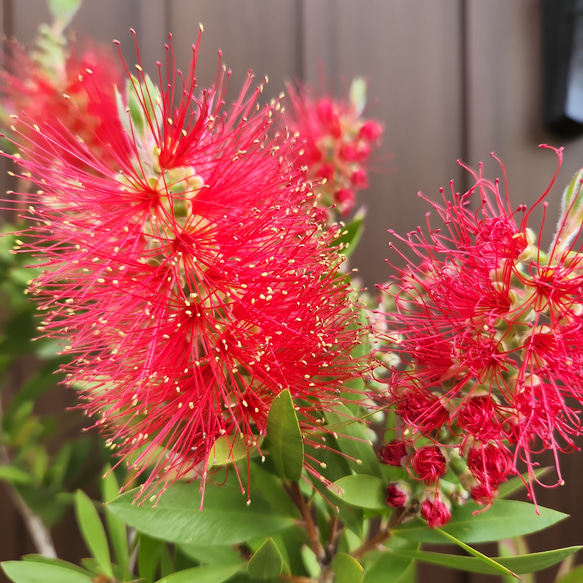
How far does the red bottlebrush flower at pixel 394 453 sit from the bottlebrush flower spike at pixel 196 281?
57 mm

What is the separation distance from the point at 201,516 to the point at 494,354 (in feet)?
0.85

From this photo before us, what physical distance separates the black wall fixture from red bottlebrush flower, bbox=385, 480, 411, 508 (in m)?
0.75

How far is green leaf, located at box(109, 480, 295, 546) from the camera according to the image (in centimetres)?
37

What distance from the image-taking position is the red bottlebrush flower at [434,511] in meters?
0.35

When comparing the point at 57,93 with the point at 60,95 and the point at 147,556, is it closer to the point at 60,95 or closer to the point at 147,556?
the point at 60,95

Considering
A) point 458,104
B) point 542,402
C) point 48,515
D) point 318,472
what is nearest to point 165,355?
point 318,472

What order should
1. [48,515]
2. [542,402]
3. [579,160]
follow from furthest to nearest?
[579,160]
[48,515]
[542,402]

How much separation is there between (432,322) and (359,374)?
0.07 meters

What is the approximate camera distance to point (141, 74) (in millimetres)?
359

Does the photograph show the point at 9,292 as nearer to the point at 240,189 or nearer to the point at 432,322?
the point at 240,189

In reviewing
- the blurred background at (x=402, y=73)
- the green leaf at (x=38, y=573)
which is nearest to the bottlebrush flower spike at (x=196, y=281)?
the green leaf at (x=38, y=573)

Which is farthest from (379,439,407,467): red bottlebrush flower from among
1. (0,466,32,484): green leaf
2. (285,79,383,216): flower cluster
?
(0,466,32,484): green leaf

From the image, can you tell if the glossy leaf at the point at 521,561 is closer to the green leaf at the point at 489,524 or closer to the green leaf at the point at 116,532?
the green leaf at the point at 489,524

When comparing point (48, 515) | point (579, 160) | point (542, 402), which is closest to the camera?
point (542, 402)
